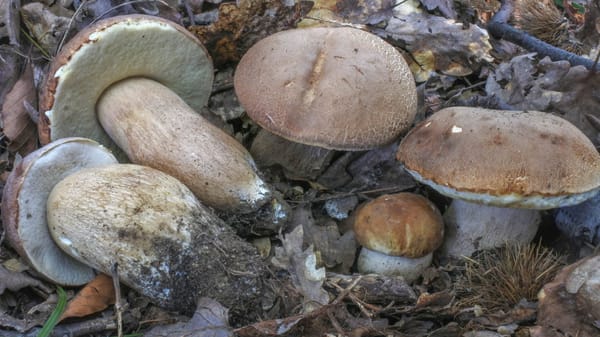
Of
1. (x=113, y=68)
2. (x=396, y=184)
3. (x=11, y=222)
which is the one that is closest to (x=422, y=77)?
(x=396, y=184)

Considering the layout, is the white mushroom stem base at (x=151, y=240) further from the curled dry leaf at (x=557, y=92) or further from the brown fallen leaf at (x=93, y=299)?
the curled dry leaf at (x=557, y=92)

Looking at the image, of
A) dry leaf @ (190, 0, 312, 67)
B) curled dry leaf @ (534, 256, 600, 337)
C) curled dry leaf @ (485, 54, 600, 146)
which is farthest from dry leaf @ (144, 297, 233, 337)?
curled dry leaf @ (485, 54, 600, 146)

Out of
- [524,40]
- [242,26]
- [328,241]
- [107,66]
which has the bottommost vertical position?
[328,241]

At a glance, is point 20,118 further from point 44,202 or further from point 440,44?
point 440,44

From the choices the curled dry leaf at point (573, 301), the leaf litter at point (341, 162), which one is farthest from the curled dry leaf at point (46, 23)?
the curled dry leaf at point (573, 301)

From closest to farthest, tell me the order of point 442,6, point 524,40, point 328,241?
point 328,241, point 524,40, point 442,6

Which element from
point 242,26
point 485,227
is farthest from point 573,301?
point 242,26
